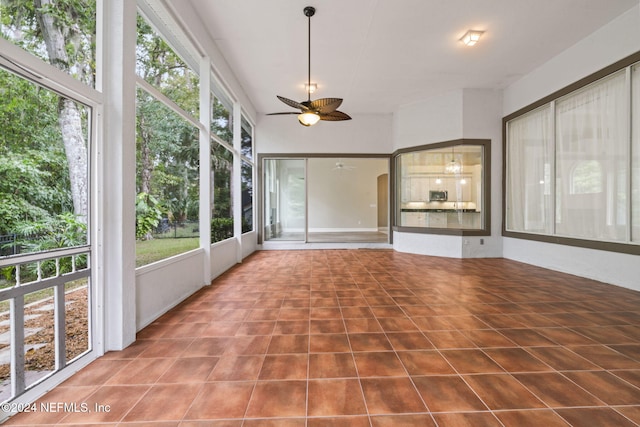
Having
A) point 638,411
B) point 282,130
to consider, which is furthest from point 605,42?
point 282,130

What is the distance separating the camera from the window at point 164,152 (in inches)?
111

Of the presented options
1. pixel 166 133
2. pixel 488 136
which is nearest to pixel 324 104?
pixel 166 133

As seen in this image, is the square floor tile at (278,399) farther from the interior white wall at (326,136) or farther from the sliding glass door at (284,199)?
the interior white wall at (326,136)

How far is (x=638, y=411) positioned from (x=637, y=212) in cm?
340

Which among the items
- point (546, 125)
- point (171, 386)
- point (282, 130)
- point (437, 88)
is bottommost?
point (171, 386)

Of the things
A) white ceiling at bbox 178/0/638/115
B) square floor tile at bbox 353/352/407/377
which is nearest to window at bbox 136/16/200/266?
white ceiling at bbox 178/0/638/115

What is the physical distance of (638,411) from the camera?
60.5 inches

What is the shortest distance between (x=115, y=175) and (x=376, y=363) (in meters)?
2.42

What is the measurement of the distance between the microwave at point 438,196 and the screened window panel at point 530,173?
4.05 ft

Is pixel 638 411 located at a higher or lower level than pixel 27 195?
lower

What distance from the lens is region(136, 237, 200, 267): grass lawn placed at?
9.01 feet

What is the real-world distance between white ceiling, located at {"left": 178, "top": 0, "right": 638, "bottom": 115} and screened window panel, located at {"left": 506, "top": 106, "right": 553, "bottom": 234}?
104 cm

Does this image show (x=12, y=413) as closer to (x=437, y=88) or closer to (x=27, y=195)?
(x=27, y=195)

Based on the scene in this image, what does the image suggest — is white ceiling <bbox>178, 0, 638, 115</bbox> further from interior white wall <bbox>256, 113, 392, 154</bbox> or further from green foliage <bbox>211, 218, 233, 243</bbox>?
green foliage <bbox>211, 218, 233, 243</bbox>
